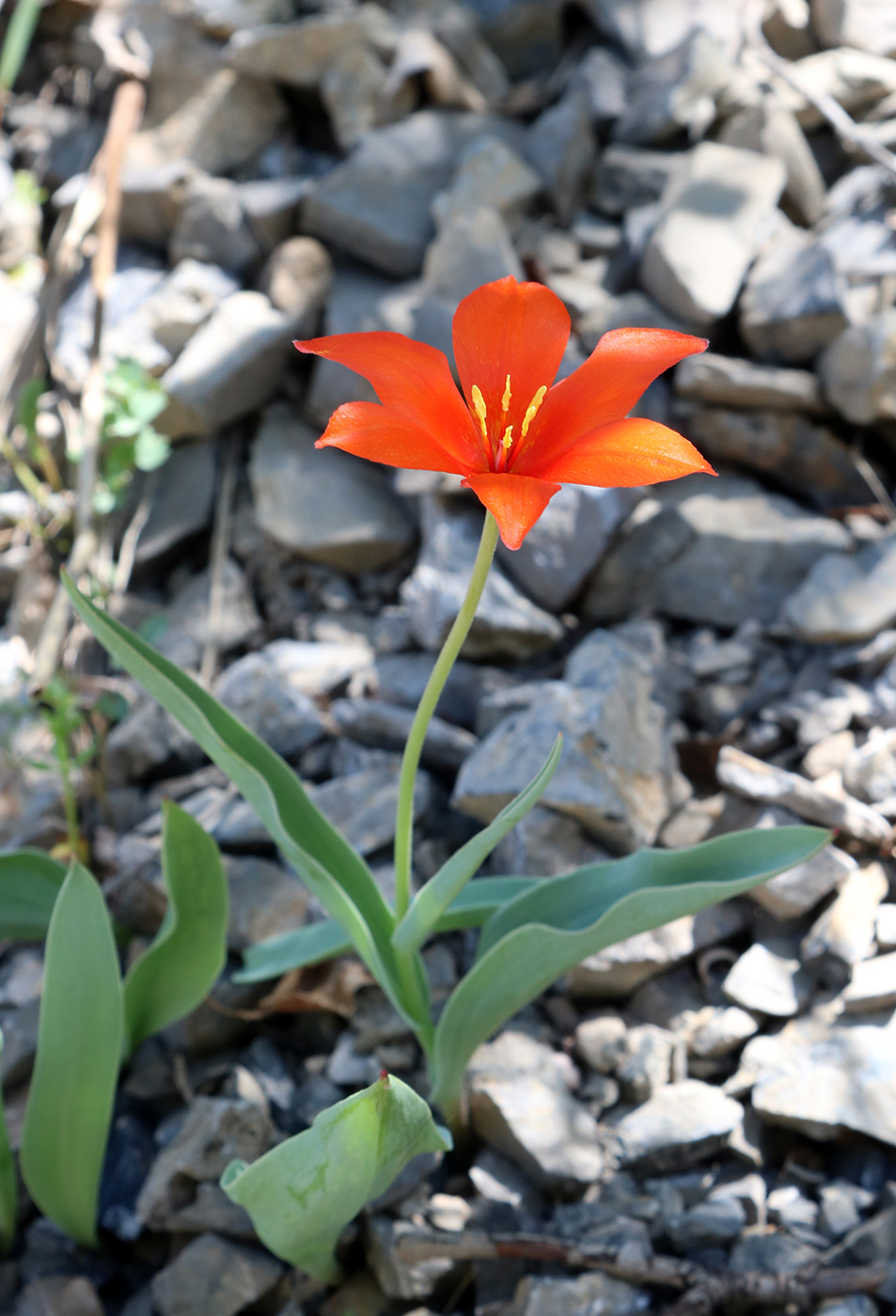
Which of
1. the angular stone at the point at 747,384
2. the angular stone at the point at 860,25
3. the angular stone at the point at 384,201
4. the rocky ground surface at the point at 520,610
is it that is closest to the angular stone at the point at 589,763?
the rocky ground surface at the point at 520,610

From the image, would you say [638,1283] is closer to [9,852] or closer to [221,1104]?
[221,1104]

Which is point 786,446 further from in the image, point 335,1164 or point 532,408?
point 335,1164

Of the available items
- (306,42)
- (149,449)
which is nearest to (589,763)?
(149,449)

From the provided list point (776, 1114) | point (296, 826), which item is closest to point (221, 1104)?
point (296, 826)

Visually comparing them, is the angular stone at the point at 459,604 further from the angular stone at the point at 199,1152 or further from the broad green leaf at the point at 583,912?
the angular stone at the point at 199,1152

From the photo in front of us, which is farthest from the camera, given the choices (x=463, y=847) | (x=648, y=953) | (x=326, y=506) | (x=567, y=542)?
(x=326, y=506)
